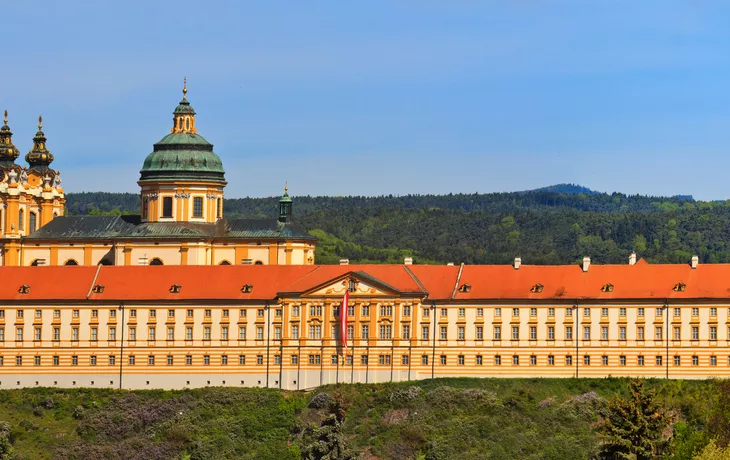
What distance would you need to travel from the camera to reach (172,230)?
148 meters

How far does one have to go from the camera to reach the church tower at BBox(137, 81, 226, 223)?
149375 mm

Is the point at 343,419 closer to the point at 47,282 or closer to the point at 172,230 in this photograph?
the point at 47,282

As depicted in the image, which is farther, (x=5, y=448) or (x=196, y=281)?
(x=196, y=281)

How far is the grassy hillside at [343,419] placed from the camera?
110438mm

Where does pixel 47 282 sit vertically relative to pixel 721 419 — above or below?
above

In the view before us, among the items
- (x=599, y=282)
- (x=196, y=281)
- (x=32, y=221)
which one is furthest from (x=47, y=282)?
(x=599, y=282)

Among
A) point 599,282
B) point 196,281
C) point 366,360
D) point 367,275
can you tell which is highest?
point 367,275

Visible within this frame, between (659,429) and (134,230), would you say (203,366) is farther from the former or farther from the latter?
(659,429)

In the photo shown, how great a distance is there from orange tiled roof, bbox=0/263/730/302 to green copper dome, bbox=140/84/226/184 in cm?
1907

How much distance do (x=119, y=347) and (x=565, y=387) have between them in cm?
2981

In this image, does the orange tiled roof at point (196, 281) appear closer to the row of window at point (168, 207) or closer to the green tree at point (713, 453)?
the row of window at point (168, 207)

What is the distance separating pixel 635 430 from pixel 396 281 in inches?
1247

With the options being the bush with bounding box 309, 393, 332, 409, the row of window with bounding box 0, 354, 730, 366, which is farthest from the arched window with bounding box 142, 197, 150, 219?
the bush with bounding box 309, 393, 332, 409

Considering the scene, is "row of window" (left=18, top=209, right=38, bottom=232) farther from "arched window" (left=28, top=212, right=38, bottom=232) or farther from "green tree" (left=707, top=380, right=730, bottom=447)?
"green tree" (left=707, top=380, right=730, bottom=447)
